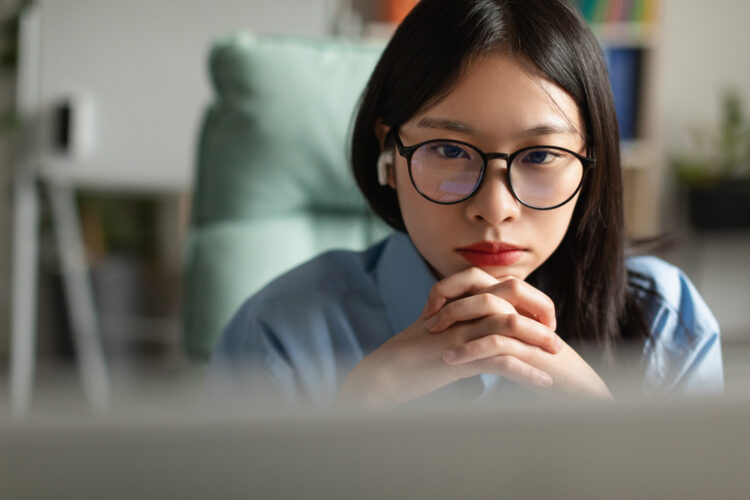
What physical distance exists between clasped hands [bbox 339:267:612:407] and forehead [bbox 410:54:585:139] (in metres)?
0.13

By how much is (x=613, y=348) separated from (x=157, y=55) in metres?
1.85

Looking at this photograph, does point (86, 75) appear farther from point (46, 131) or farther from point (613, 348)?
point (613, 348)

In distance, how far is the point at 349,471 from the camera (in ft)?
0.61

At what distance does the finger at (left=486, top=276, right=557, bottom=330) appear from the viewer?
60 cm

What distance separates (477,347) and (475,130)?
18 cm

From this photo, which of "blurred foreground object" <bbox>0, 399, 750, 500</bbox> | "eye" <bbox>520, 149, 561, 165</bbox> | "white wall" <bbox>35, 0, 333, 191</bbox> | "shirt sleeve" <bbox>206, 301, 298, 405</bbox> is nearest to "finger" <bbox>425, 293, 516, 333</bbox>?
"eye" <bbox>520, 149, 561, 165</bbox>

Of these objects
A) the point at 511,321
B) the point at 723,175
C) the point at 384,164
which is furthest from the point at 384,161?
the point at 723,175

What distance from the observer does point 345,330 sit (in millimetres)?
791

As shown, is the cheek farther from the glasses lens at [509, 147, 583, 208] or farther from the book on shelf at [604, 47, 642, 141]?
the book on shelf at [604, 47, 642, 141]

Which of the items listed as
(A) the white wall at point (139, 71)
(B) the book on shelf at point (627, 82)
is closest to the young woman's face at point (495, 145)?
(A) the white wall at point (139, 71)

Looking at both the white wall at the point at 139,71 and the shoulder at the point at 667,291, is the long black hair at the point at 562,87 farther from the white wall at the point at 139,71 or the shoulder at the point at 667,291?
the white wall at the point at 139,71

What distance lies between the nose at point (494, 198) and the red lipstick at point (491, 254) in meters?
0.03

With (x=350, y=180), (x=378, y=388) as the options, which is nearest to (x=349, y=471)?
(x=378, y=388)

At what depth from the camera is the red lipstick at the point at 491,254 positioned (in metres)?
0.63
